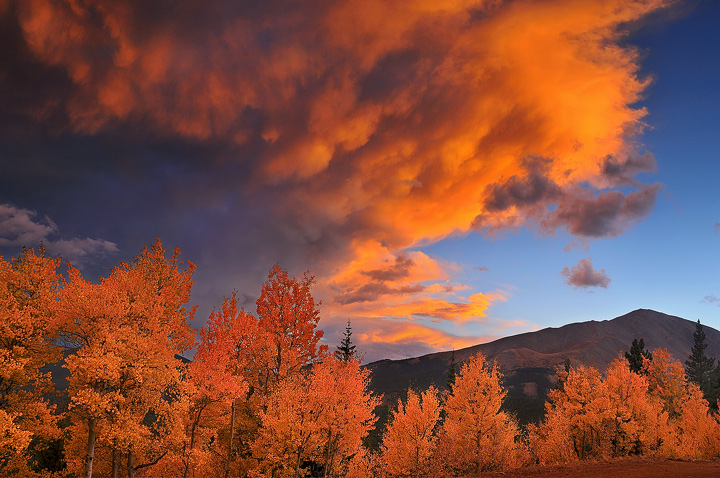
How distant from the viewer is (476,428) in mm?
35156

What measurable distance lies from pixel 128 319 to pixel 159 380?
13.8 ft

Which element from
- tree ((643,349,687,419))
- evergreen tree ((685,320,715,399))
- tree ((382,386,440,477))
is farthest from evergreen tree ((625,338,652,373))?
tree ((382,386,440,477))

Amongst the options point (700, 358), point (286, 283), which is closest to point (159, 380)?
point (286, 283)

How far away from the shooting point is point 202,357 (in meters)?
26.8

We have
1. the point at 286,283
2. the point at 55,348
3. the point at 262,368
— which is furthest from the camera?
the point at 286,283

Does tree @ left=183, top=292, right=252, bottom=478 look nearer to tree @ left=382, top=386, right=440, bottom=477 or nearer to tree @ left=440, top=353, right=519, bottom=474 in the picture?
tree @ left=382, top=386, right=440, bottom=477

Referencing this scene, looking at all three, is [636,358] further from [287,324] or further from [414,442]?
[287,324]

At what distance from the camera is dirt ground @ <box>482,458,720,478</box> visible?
23.0m

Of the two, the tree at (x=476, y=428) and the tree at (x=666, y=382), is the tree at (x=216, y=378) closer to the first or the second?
the tree at (x=476, y=428)

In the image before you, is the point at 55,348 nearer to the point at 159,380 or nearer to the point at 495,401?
the point at 159,380

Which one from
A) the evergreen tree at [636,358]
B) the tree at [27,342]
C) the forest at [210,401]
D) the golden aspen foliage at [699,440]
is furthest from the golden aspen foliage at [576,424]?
the tree at [27,342]

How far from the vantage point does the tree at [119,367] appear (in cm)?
2067

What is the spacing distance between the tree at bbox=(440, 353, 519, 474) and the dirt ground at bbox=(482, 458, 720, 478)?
224 inches

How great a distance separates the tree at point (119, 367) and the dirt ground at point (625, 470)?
2159cm
